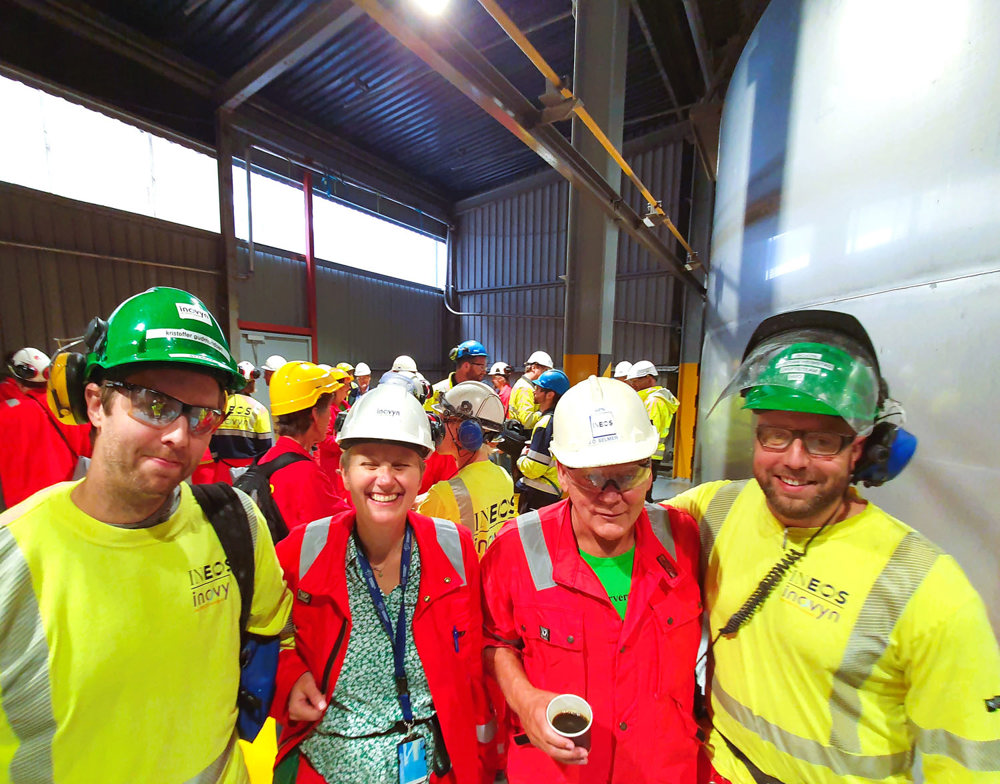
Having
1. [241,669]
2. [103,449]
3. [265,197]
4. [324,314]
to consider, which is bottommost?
[241,669]

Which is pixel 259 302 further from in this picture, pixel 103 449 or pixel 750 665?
pixel 750 665

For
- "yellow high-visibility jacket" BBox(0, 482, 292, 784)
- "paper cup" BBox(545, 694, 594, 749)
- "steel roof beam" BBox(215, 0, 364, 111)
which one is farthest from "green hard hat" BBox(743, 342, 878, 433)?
"steel roof beam" BBox(215, 0, 364, 111)

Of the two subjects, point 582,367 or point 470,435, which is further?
point 582,367

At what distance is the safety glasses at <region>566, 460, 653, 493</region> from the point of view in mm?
1390

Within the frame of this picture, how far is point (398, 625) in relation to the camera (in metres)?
1.50

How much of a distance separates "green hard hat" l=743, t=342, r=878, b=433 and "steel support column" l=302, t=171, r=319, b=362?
1159 centimetres

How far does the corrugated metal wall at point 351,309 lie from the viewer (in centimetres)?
1048

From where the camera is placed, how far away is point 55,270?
723 centimetres

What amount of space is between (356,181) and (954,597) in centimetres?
1370

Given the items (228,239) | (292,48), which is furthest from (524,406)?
(228,239)

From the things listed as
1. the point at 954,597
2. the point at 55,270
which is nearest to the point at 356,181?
the point at 55,270

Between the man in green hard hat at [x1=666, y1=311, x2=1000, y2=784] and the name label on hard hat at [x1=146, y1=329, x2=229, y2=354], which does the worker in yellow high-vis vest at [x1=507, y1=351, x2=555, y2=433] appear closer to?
the man in green hard hat at [x1=666, y1=311, x2=1000, y2=784]

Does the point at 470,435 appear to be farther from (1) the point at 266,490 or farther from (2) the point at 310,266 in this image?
(2) the point at 310,266

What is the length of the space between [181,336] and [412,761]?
156 centimetres
